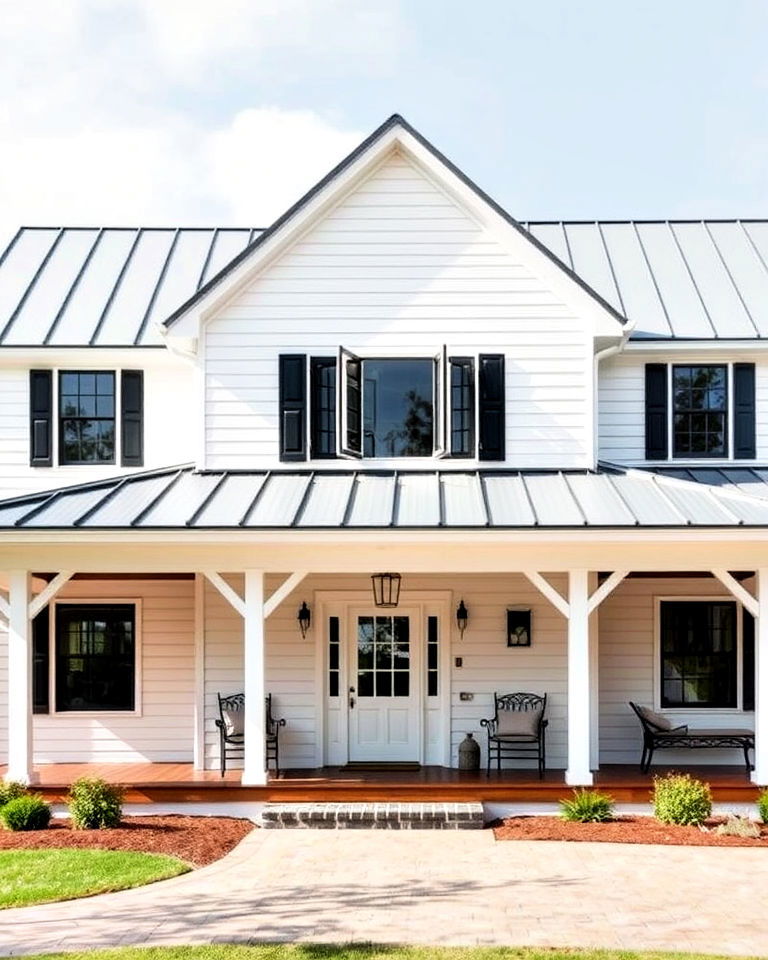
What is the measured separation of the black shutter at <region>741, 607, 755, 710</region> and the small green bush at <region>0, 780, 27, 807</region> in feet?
30.5

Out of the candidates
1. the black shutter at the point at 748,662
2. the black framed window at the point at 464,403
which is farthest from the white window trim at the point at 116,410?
the black shutter at the point at 748,662

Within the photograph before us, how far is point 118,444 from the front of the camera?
14898 millimetres

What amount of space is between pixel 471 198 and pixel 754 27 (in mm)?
9371

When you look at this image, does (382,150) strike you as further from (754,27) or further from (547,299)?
(754,27)

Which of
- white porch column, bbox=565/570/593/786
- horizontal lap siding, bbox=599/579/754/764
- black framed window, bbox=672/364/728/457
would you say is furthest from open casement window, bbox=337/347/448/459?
black framed window, bbox=672/364/728/457

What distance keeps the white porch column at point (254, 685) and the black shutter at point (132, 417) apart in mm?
3510

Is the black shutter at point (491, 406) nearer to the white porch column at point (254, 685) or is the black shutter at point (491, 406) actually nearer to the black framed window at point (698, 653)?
the black framed window at point (698, 653)

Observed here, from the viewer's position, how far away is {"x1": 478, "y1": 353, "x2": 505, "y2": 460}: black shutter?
1382 cm

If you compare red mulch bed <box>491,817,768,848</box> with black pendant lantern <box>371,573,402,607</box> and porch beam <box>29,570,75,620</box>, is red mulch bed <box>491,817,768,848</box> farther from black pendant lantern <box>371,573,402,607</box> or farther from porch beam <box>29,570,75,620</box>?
porch beam <box>29,570,75,620</box>

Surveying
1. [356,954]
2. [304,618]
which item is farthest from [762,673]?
[356,954]

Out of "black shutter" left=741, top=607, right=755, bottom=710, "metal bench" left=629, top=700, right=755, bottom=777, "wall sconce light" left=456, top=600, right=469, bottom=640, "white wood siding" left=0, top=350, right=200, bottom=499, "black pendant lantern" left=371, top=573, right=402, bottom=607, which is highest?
"white wood siding" left=0, top=350, right=200, bottom=499

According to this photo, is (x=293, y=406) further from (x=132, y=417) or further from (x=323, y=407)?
(x=132, y=417)

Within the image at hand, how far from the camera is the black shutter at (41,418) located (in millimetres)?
14898

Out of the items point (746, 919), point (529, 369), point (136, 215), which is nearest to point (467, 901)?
point (746, 919)
